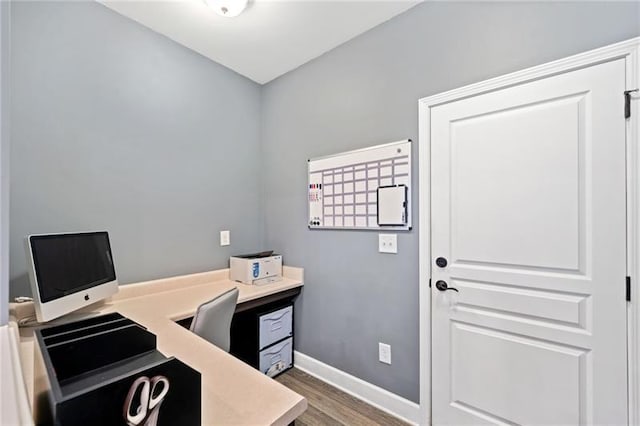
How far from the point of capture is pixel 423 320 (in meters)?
1.76

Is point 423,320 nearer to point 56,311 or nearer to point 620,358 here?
point 620,358

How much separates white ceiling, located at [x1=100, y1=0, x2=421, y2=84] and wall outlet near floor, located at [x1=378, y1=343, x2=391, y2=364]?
2.21 meters

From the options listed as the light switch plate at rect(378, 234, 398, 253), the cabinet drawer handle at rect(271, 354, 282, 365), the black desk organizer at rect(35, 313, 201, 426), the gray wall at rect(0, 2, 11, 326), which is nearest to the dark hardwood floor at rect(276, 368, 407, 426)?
the cabinet drawer handle at rect(271, 354, 282, 365)

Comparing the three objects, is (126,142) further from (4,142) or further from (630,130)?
(630,130)

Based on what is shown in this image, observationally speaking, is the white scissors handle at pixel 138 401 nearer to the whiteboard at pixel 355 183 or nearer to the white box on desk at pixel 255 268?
the whiteboard at pixel 355 183

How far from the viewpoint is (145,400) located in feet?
1.83

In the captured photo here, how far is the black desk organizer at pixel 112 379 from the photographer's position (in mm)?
505

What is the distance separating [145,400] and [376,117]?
194 cm

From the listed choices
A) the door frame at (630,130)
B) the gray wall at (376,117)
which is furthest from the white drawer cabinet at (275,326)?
the door frame at (630,130)

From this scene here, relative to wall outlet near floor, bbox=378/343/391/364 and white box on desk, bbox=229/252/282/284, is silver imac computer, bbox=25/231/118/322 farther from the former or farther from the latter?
wall outlet near floor, bbox=378/343/391/364

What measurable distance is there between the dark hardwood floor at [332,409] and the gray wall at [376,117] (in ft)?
0.55

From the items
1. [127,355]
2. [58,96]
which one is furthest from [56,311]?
[58,96]

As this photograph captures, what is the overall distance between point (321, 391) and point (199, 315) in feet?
4.19

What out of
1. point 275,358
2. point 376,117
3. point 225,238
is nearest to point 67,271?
point 225,238
